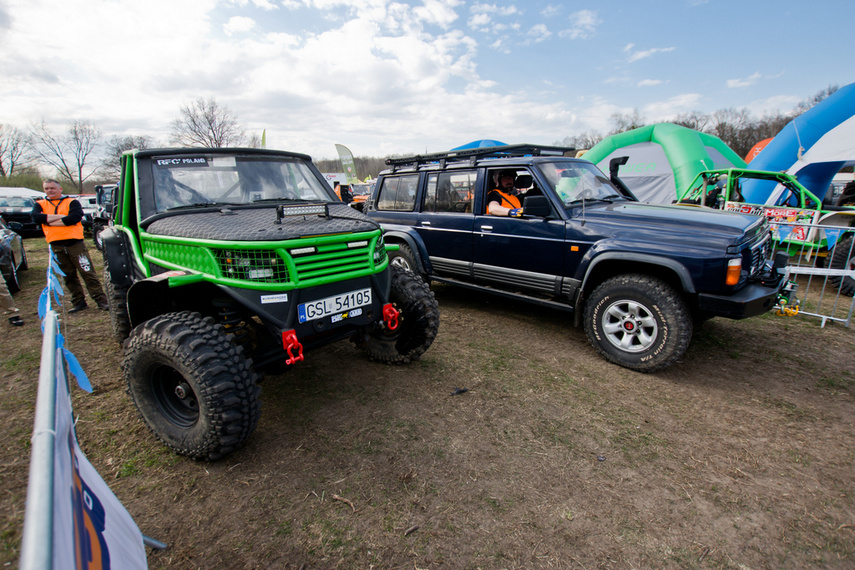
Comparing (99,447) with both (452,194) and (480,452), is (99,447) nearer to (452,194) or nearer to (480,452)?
(480,452)

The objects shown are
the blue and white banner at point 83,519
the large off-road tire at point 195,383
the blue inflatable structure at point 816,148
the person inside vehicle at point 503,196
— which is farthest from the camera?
the blue inflatable structure at point 816,148

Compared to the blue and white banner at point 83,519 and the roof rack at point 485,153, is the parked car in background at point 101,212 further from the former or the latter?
the blue and white banner at point 83,519

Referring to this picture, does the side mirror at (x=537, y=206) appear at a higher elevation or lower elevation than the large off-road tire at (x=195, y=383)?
higher

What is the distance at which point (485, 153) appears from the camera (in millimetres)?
5508

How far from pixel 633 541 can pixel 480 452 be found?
1014mm

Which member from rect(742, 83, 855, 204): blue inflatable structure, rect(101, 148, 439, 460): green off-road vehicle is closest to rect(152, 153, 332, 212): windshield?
rect(101, 148, 439, 460): green off-road vehicle

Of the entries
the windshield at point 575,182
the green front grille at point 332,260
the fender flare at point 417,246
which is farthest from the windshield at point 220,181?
the windshield at point 575,182

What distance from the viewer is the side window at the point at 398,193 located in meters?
6.15

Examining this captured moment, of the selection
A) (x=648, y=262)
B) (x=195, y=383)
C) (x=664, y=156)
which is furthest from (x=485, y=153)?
(x=664, y=156)

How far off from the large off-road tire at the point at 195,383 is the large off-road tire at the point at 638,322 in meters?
3.29

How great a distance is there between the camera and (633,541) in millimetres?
2182

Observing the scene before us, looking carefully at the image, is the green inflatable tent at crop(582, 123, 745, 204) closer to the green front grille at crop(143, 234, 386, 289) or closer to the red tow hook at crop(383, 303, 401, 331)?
the red tow hook at crop(383, 303, 401, 331)

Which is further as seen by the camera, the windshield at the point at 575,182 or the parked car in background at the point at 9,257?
the parked car in background at the point at 9,257

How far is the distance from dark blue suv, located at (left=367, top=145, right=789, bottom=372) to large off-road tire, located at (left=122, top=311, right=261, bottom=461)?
3.30 meters
